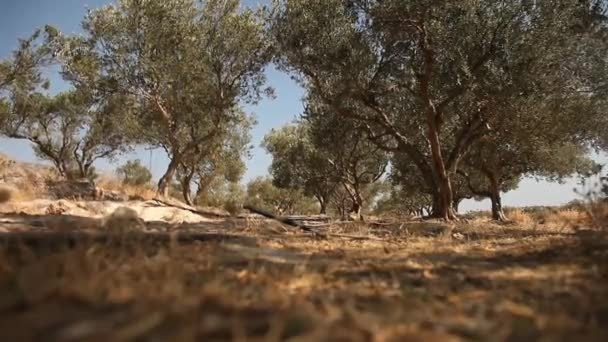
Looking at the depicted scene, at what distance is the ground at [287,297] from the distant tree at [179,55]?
20108mm

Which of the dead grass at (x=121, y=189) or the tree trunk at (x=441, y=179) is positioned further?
the dead grass at (x=121, y=189)

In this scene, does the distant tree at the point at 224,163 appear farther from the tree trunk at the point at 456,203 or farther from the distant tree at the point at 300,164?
the tree trunk at the point at 456,203

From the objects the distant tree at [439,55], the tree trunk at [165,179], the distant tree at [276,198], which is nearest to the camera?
the distant tree at [439,55]

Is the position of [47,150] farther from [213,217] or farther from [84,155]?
[213,217]

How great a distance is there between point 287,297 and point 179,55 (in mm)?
22658

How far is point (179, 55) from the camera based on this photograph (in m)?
23.5

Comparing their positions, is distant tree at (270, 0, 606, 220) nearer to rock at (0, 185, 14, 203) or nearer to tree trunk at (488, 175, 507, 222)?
tree trunk at (488, 175, 507, 222)

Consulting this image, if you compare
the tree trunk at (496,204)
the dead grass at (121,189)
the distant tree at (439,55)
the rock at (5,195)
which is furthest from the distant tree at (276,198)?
the rock at (5,195)

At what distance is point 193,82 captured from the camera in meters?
24.2

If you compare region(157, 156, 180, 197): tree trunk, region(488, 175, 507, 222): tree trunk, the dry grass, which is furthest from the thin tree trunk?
region(157, 156, 180, 197): tree trunk

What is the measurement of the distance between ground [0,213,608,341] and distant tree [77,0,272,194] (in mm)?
20108

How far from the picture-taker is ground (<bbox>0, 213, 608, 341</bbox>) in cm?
193

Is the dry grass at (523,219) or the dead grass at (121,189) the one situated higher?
the dead grass at (121,189)

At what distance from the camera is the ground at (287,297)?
193 centimetres
